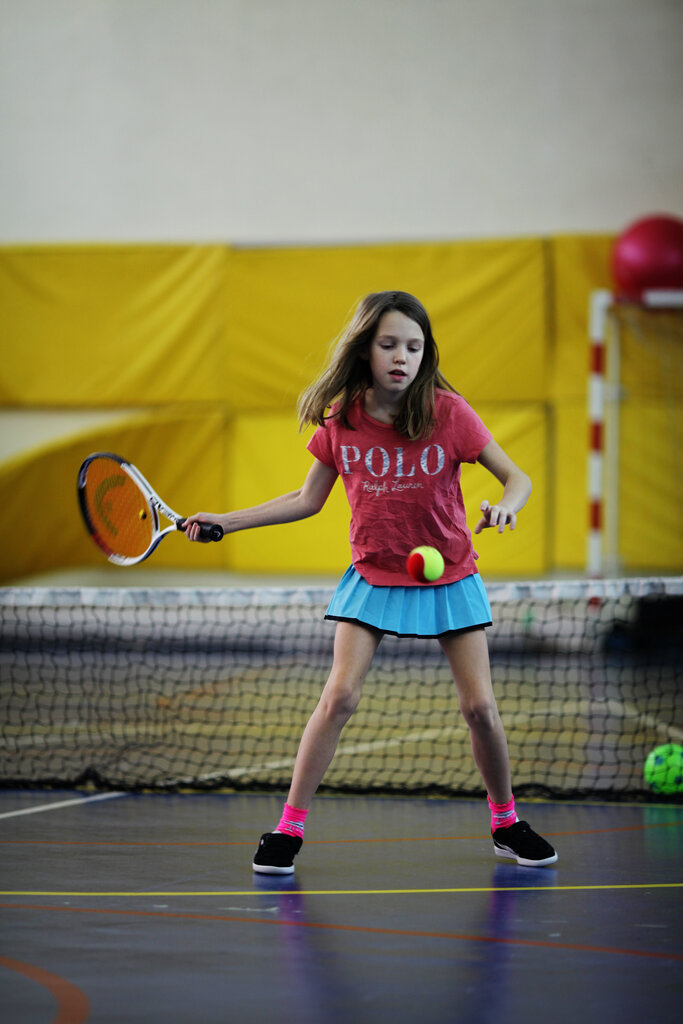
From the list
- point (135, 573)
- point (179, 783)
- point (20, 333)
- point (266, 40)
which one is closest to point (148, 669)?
point (135, 573)

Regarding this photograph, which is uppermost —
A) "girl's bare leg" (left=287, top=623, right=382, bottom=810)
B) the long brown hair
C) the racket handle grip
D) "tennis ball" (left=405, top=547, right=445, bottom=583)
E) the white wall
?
the white wall

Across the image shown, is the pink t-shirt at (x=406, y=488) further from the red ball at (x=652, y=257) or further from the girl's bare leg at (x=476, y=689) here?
the red ball at (x=652, y=257)

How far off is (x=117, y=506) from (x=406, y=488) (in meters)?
0.97

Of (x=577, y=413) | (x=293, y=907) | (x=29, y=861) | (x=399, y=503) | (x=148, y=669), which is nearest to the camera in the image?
(x=293, y=907)

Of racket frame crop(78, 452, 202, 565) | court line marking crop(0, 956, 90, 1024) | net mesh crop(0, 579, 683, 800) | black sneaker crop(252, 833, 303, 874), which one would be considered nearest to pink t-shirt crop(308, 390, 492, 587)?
racket frame crop(78, 452, 202, 565)

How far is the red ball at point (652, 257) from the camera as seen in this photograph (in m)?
8.49

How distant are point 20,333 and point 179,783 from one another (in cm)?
574

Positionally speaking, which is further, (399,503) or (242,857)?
(242,857)

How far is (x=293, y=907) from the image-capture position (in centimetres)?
309

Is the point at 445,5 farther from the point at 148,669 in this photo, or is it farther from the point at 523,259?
the point at 148,669

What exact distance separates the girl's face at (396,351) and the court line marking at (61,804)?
193cm

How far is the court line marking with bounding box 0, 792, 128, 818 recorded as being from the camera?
14.0 ft

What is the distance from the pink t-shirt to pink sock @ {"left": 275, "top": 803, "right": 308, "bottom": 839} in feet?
2.07

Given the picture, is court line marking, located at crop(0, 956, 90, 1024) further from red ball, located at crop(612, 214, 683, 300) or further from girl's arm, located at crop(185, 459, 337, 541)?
red ball, located at crop(612, 214, 683, 300)
